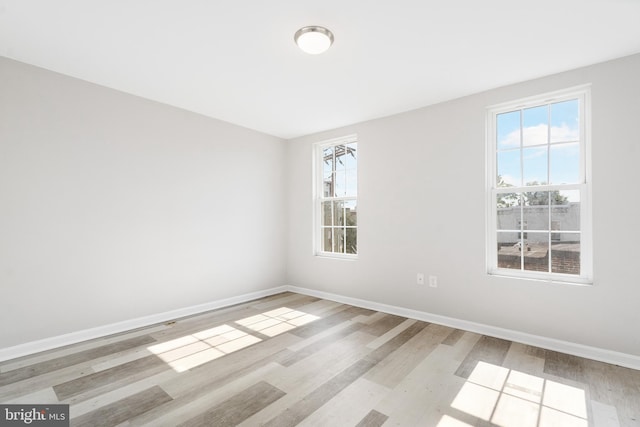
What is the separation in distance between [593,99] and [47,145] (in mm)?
4989

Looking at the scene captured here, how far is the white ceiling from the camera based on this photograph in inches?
79.5

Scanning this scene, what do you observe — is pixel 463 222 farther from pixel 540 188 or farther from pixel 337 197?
pixel 337 197

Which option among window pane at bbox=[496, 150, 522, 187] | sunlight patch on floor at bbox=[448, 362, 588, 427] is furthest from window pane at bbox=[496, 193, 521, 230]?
sunlight patch on floor at bbox=[448, 362, 588, 427]

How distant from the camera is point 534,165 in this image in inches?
120

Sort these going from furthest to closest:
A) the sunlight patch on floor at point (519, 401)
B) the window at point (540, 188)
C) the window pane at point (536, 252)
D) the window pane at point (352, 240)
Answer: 1. the window pane at point (352, 240)
2. the window pane at point (536, 252)
3. the window at point (540, 188)
4. the sunlight patch on floor at point (519, 401)

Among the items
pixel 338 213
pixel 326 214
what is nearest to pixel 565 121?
pixel 338 213

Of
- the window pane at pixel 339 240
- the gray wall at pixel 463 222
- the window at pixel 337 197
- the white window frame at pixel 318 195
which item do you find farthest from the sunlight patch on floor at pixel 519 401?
the white window frame at pixel 318 195

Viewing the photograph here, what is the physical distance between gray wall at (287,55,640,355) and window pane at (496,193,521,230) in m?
0.19

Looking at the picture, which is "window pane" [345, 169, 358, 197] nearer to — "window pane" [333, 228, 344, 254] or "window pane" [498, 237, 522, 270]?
"window pane" [333, 228, 344, 254]

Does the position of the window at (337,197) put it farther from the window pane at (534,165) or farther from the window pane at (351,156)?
the window pane at (534,165)

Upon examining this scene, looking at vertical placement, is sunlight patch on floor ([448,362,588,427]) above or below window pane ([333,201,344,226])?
below

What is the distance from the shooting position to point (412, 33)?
2.26m

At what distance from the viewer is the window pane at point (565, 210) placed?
9.25 feet

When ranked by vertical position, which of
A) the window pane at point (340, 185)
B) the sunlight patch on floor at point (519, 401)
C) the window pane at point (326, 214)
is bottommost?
the sunlight patch on floor at point (519, 401)
